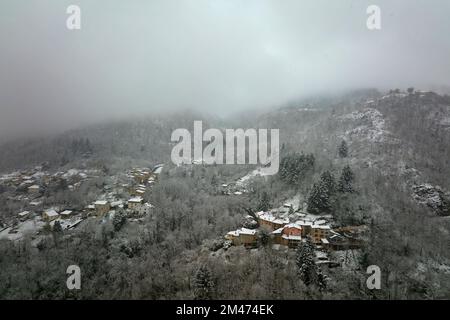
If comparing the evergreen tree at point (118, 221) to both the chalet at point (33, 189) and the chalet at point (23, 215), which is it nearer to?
the chalet at point (23, 215)

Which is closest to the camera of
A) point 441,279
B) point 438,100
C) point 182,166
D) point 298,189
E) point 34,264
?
point 441,279

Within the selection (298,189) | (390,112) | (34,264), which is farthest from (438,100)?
(34,264)

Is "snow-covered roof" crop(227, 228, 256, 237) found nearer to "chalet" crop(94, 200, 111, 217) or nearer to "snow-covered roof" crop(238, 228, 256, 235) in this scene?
"snow-covered roof" crop(238, 228, 256, 235)

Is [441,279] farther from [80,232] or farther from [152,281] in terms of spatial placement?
[80,232]

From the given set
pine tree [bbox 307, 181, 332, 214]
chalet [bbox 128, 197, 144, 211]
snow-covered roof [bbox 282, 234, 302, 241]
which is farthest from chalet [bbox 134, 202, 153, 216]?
pine tree [bbox 307, 181, 332, 214]

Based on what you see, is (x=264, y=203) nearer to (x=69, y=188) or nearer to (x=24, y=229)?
(x=24, y=229)
